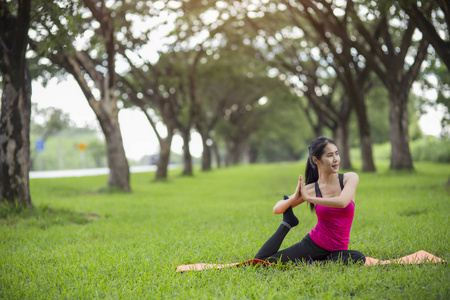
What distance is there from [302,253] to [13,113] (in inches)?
292

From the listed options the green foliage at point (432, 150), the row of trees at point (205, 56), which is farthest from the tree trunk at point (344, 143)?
the green foliage at point (432, 150)

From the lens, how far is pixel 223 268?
465cm

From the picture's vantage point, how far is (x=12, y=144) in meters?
9.05

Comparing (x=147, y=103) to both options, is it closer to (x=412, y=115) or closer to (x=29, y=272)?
(x=29, y=272)

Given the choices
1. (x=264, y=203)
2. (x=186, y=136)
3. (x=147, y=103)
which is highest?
(x=147, y=103)

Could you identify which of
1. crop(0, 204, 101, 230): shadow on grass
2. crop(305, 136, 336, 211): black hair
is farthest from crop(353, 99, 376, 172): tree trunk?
crop(305, 136, 336, 211): black hair

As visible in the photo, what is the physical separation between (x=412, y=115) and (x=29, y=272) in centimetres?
5845

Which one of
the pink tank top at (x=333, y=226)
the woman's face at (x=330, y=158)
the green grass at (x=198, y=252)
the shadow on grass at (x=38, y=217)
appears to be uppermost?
the woman's face at (x=330, y=158)

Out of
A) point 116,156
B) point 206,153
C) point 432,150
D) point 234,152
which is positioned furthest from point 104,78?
point 234,152

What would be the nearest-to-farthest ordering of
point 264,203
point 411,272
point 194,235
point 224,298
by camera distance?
point 224,298 < point 411,272 < point 194,235 < point 264,203

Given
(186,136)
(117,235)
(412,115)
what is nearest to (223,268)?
(117,235)

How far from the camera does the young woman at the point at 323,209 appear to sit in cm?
425

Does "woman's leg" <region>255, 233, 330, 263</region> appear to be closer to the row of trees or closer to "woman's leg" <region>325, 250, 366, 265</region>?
"woman's leg" <region>325, 250, 366, 265</region>

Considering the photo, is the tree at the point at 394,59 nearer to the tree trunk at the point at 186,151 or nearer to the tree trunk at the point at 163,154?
the tree trunk at the point at 163,154
